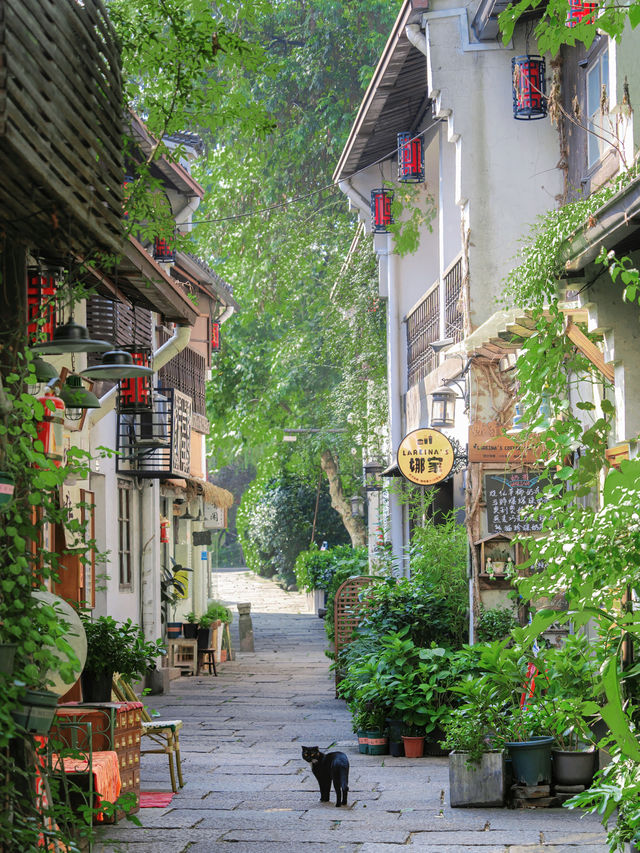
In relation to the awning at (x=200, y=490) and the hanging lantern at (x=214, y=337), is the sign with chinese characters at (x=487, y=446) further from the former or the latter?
the hanging lantern at (x=214, y=337)

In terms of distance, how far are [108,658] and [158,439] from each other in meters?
7.76

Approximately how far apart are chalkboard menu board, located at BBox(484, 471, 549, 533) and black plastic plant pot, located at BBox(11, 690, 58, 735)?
25.7 feet

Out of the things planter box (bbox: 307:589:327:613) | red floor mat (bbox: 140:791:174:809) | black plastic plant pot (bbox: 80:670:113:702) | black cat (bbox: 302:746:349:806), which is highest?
black plastic plant pot (bbox: 80:670:113:702)

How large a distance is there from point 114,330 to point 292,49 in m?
20.1

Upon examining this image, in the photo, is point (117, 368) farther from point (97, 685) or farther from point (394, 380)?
point (394, 380)

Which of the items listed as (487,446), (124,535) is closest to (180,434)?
(124,535)

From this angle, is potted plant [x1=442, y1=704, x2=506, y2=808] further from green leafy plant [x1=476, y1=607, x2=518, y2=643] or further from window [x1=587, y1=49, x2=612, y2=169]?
window [x1=587, y1=49, x2=612, y2=169]

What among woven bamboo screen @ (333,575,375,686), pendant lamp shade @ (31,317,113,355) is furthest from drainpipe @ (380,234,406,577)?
pendant lamp shade @ (31,317,113,355)

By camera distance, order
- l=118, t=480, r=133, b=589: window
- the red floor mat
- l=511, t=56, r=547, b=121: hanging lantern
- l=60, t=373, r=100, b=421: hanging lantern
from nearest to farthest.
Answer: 1. l=60, t=373, r=100, b=421: hanging lantern
2. the red floor mat
3. l=511, t=56, r=547, b=121: hanging lantern
4. l=118, t=480, r=133, b=589: window

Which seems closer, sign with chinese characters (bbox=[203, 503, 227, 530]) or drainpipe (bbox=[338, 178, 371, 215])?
drainpipe (bbox=[338, 178, 371, 215])

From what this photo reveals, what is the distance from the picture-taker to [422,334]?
60.8 feet

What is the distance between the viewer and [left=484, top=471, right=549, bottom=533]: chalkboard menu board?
41.4 ft

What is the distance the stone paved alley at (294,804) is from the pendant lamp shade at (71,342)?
2969mm

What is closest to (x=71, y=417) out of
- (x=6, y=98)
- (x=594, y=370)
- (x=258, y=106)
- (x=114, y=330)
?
(x=114, y=330)
